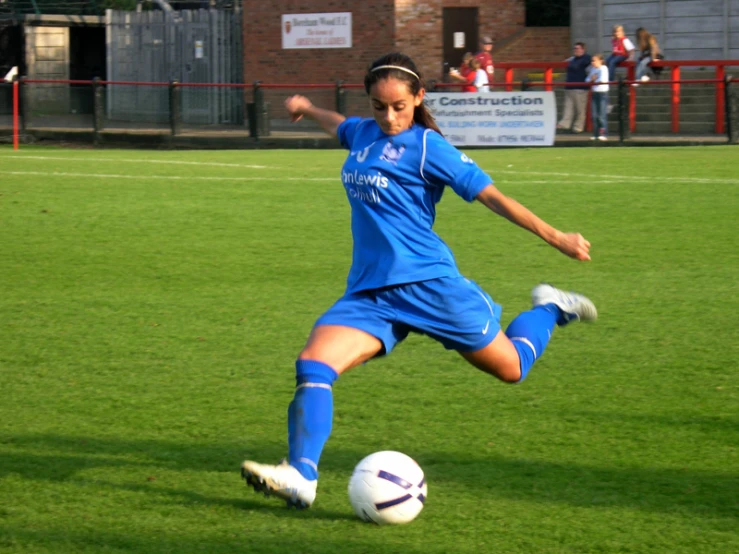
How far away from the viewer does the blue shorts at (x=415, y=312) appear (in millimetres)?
4316

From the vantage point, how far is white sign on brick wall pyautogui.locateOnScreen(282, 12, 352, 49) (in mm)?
31469

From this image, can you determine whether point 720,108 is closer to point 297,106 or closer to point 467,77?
point 467,77

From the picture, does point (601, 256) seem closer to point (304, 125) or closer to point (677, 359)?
point (677, 359)

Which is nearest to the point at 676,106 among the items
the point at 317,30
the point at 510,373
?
the point at 317,30

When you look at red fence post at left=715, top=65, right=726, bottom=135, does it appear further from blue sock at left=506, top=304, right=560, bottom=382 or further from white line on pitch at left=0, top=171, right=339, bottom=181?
blue sock at left=506, top=304, right=560, bottom=382

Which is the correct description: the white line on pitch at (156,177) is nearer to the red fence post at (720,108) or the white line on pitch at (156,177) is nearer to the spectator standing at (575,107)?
the spectator standing at (575,107)

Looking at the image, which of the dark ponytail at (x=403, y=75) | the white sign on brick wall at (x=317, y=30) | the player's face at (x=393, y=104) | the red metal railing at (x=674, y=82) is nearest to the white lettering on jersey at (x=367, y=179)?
the player's face at (x=393, y=104)

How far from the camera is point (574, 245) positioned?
421 centimetres

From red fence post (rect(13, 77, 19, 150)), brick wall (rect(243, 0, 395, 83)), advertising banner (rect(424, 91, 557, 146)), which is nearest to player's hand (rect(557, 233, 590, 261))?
advertising banner (rect(424, 91, 557, 146))

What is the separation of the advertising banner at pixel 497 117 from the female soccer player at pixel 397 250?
1746 cm

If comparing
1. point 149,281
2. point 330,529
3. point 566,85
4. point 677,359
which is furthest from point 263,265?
point 566,85

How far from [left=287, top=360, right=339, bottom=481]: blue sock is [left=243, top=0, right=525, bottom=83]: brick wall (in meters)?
26.7

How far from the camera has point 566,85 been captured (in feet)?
74.4

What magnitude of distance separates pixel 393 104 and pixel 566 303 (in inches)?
62.9
